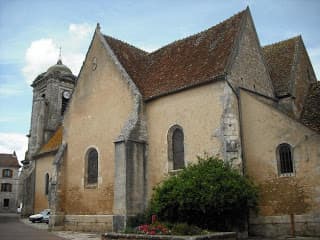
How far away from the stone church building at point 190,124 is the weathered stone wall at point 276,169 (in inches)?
1.6

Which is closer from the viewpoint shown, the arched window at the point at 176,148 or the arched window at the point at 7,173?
the arched window at the point at 176,148

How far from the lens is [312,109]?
18.6 m

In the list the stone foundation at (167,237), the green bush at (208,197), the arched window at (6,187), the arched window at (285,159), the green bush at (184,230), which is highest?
the arched window at (6,187)

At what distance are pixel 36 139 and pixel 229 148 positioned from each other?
1085 inches

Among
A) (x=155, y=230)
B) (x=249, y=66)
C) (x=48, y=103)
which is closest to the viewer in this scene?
(x=155, y=230)

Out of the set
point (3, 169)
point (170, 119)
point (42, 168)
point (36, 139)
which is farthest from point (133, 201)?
point (3, 169)

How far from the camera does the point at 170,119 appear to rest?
58.2 feet

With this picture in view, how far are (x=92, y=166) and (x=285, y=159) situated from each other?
1075 centimetres

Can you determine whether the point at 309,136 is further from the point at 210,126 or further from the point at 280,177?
the point at 210,126

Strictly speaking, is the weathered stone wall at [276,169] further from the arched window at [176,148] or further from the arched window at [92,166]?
the arched window at [92,166]

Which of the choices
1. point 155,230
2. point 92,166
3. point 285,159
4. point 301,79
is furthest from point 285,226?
point 92,166

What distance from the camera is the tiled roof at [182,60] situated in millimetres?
17109

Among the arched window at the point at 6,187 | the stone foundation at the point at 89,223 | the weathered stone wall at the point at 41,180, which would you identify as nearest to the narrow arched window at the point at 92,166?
the stone foundation at the point at 89,223

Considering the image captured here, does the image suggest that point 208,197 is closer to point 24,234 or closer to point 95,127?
point 95,127
